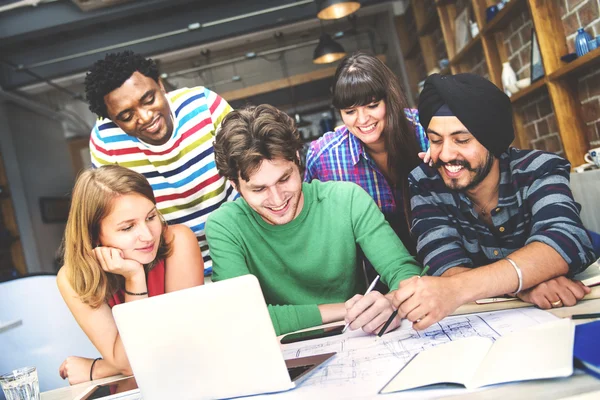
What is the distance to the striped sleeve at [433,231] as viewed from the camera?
1.61 meters

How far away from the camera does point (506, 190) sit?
1.63 meters

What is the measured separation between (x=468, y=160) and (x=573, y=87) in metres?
1.69

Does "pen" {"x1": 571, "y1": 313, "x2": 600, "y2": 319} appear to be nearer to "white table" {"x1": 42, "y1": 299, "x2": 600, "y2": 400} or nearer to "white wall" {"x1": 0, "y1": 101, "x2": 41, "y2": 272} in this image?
"white table" {"x1": 42, "y1": 299, "x2": 600, "y2": 400}

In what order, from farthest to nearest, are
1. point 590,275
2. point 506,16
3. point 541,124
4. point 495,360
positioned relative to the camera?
point 541,124 < point 506,16 < point 590,275 < point 495,360

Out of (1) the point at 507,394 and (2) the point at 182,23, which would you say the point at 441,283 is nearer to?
(1) the point at 507,394

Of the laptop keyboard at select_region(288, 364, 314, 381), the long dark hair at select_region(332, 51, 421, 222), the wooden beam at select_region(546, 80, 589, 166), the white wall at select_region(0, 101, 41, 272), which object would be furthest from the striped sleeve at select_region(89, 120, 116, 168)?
the white wall at select_region(0, 101, 41, 272)

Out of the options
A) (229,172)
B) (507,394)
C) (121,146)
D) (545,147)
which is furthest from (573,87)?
(507,394)

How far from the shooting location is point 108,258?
5.68 feet

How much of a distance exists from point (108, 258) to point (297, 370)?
86cm

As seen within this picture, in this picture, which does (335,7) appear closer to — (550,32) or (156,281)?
(550,32)

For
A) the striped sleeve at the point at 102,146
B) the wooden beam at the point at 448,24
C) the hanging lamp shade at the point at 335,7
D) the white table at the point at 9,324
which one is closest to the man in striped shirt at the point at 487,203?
the striped sleeve at the point at 102,146

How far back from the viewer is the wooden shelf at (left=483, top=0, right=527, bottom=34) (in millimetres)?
3113

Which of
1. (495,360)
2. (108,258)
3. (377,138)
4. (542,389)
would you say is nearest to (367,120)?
(377,138)

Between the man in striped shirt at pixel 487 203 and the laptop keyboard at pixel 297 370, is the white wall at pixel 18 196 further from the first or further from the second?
the laptop keyboard at pixel 297 370
